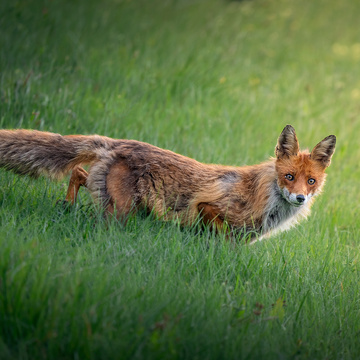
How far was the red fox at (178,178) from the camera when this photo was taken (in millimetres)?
5891

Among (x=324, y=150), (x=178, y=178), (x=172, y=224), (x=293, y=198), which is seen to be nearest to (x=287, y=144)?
(x=324, y=150)

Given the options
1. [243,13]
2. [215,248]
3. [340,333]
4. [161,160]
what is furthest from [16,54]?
[243,13]

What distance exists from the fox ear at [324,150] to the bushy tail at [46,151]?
8.27ft

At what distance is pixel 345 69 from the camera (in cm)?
1644

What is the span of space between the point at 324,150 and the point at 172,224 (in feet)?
7.02

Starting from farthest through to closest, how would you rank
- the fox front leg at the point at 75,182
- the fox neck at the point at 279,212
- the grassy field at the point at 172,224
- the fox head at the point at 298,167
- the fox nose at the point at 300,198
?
the fox neck at the point at 279,212, the fox front leg at the point at 75,182, the fox head at the point at 298,167, the fox nose at the point at 300,198, the grassy field at the point at 172,224

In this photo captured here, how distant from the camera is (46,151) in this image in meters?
5.97

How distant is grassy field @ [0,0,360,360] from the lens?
407cm

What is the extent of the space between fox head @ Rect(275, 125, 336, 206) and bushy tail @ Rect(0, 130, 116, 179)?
2.13 metres

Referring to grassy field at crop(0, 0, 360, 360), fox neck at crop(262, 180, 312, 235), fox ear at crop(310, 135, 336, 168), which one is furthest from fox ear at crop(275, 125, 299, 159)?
grassy field at crop(0, 0, 360, 360)

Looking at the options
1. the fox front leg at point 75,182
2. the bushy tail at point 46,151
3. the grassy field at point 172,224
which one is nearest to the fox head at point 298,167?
the grassy field at point 172,224

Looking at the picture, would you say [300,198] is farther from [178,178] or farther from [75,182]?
[75,182]

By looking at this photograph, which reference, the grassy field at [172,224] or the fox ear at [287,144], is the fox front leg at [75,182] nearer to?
the grassy field at [172,224]

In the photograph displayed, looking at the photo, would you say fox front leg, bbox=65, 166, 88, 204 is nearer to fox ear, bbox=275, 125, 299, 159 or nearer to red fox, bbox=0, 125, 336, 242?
red fox, bbox=0, 125, 336, 242
